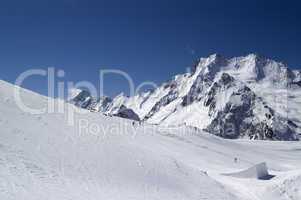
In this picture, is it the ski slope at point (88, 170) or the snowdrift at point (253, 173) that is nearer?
the ski slope at point (88, 170)

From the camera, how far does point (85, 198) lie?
809 inches

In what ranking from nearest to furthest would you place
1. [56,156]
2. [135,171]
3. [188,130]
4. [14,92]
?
[56,156], [135,171], [14,92], [188,130]

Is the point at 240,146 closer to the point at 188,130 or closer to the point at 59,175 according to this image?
the point at 188,130

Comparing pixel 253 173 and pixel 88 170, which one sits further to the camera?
pixel 253 173

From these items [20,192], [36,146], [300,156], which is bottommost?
[300,156]

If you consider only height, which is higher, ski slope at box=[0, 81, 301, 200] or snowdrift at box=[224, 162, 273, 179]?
ski slope at box=[0, 81, 301, 200]

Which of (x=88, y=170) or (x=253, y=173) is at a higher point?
(x=88, y=170)

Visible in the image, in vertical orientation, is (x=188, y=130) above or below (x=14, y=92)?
below

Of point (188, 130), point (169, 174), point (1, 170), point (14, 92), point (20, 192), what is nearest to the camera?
point (20, 192)

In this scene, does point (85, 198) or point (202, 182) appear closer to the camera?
point (85, 198)

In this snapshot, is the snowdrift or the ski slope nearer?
the ski slope

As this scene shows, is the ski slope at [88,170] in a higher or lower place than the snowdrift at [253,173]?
higher

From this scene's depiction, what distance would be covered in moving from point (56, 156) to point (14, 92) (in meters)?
14.4

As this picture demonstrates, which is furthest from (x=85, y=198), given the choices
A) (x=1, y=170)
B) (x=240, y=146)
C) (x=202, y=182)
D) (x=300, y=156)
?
(x=300, y=156)
